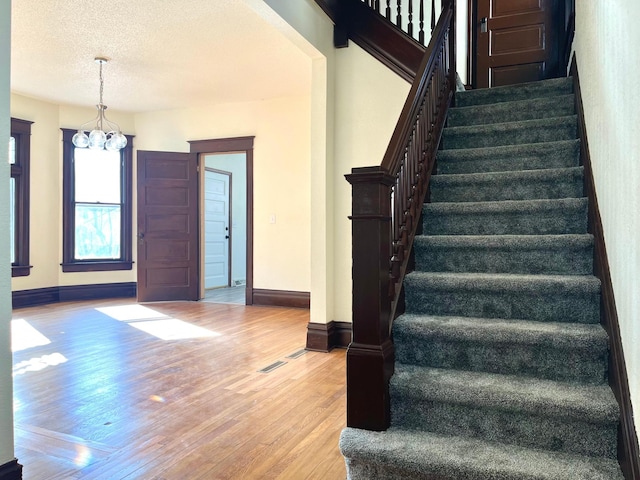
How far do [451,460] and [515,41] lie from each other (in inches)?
172

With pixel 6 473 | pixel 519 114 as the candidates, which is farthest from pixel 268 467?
pixel 519 114

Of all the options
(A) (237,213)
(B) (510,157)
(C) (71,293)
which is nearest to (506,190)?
(B) (510,157)

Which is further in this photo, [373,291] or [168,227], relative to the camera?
[168,227]

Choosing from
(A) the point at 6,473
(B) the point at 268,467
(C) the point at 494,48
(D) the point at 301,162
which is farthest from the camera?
(D) the point at 301,162

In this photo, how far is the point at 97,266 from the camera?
6855 mm

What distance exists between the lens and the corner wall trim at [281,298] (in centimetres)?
609

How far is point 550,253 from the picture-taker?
225 cm

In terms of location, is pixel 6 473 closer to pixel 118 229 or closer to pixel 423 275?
pixel 423 275

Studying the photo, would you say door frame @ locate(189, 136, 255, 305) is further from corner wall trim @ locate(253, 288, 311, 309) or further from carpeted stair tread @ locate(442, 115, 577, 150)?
carpeted stair tread @ locate(442, 115, 577, 150)

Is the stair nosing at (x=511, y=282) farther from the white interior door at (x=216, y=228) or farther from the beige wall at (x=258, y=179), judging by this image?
the white interior door at (x=216, y=228)

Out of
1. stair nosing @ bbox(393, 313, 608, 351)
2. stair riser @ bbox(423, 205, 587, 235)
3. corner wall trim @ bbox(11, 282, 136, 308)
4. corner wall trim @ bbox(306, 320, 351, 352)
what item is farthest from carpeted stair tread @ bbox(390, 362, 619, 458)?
corner wall trim @ bbox(11, 282, 136, 308)

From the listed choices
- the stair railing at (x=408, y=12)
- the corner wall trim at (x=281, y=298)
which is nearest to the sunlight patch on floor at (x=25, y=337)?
the corner wall trim at (x=281, y=298)

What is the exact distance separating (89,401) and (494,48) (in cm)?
472

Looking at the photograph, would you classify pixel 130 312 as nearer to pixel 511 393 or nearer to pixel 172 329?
pixel 172 329
